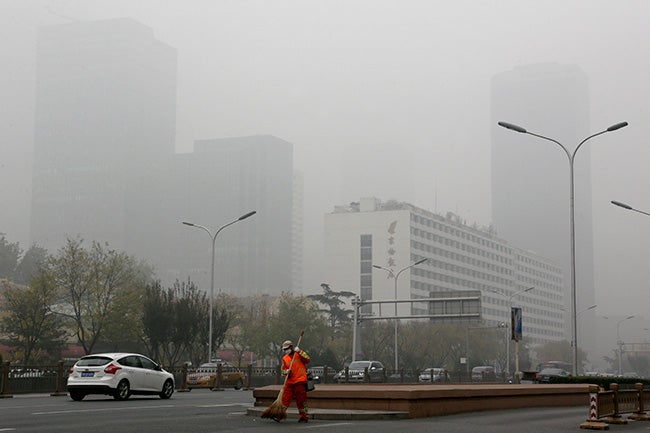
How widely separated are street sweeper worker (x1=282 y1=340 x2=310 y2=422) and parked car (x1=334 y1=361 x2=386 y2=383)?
124ft

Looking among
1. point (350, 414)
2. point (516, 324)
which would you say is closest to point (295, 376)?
point (350, 414)

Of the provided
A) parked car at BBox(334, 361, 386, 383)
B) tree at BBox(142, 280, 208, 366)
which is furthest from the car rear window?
tree at BBox(142, 280, 208, 366)

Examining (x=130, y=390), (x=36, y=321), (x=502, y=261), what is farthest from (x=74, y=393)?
(x=502, y=261)

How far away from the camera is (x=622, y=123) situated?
130ft

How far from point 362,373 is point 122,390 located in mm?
32255

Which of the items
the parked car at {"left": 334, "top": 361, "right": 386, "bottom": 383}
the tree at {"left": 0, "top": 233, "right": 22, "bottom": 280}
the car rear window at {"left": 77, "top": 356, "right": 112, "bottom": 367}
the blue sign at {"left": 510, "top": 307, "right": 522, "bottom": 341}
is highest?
the tree at {"left": 0, "top": 233, "right": 22, "bottom": 280}

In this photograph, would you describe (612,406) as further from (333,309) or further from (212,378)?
(333,309)

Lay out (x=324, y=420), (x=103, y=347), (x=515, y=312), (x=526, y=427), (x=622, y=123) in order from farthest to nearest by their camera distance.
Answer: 1. (x=103, y=347)
2. (x=622, y=123)
3. (x=515, y=312)
4. (x=324, y=420)
5. (x=526, y=427)

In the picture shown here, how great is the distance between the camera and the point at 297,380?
17219 millimetres

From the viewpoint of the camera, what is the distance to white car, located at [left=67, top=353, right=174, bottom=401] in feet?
83.6

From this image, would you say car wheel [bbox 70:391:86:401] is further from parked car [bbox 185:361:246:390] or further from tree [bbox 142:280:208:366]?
tree [bbox 142:280:208:366]

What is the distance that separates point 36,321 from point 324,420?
5874 cm

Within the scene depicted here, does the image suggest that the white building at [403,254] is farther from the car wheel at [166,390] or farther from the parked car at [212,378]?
the car wheel at [166,390]

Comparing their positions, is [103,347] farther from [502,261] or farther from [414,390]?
[502,261]
